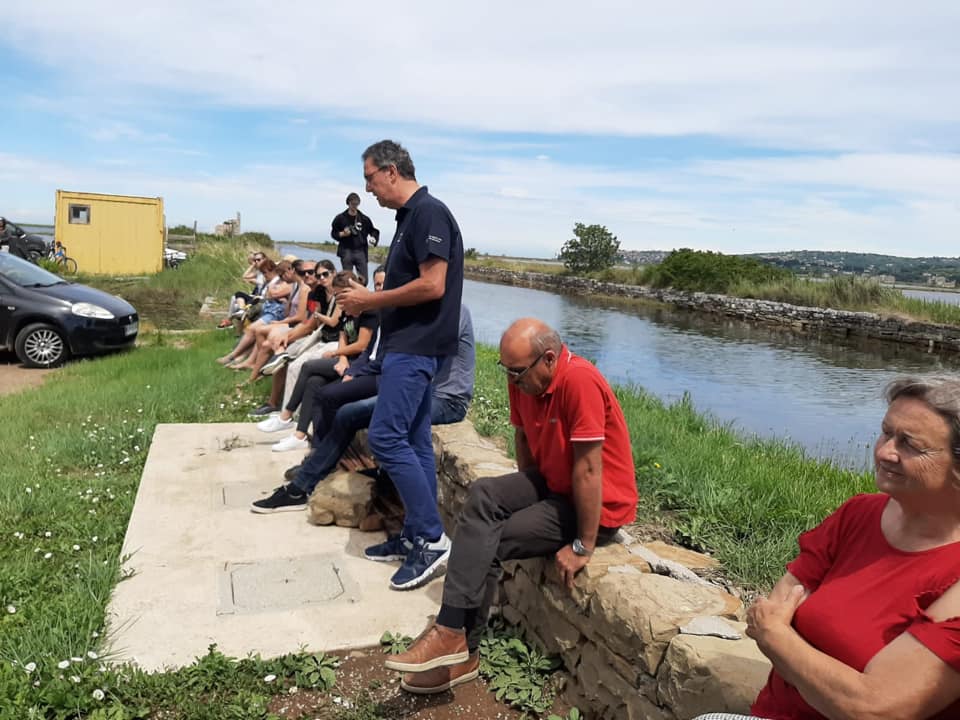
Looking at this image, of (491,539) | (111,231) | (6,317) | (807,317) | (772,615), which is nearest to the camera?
(772,615)

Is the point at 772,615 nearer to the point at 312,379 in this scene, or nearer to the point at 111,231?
the point at 312,379

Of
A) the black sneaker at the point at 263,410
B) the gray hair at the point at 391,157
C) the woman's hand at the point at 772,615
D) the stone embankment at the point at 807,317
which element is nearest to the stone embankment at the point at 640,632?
the woman's hand at the point at 772,615

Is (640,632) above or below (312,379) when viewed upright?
below

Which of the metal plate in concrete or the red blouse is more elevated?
the red blouse

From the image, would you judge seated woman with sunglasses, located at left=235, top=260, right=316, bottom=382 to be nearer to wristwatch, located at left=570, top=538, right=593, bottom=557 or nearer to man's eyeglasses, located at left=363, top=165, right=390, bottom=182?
man's eyeglasses, located at left=363, top=165, right=390, bottom=182

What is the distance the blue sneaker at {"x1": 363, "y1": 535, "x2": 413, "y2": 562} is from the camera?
3.82 metres

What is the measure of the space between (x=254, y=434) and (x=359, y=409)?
2.18 meters

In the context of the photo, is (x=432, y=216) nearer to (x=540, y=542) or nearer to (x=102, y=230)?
(x=540, y=542)

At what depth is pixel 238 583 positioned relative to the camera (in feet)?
11.7

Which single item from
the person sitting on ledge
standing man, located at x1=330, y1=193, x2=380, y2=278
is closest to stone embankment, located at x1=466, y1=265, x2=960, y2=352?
standing man, located at x1=330, y1=193, x2=380, y2=278

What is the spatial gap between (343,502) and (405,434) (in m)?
0.90

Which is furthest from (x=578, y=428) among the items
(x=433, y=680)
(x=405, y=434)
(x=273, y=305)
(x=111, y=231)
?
(x=111, y=231)

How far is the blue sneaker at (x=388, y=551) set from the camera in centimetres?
382

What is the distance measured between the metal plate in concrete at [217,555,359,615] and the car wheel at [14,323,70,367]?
7.26m
